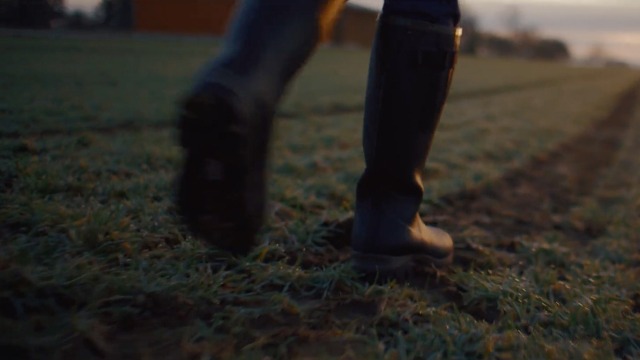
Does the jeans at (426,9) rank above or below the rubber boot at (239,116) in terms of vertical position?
above

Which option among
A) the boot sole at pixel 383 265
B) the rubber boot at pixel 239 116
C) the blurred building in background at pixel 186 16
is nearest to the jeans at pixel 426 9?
the rubber boot at pixel 239 116

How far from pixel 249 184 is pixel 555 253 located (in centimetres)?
148

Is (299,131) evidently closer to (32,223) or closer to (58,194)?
(58,194)

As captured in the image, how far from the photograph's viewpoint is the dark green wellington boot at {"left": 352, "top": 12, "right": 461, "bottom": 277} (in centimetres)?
161

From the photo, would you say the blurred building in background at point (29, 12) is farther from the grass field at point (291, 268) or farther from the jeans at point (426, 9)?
the jeans at point (426, 9)

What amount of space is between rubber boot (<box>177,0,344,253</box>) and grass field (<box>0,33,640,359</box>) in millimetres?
243

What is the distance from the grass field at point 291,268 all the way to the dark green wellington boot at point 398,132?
98 millimetres

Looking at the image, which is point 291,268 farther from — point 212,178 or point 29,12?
point 29,12

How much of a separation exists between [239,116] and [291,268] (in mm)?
643

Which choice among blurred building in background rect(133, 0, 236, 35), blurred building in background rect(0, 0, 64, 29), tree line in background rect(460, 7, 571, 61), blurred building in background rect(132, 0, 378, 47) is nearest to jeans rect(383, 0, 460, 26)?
blurred building in background rect(0, 0, 64, 29)

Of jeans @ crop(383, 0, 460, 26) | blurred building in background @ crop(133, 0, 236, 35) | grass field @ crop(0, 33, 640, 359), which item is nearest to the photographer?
grass field @ crop(0, 33, 640, 359)

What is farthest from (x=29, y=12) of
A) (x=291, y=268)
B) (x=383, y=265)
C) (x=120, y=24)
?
(x=120, y=24)

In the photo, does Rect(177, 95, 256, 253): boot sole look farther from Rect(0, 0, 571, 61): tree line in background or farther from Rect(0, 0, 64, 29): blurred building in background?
Rect(0, 0, 64, 29): blurred building in background

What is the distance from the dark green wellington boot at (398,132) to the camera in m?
1.61
